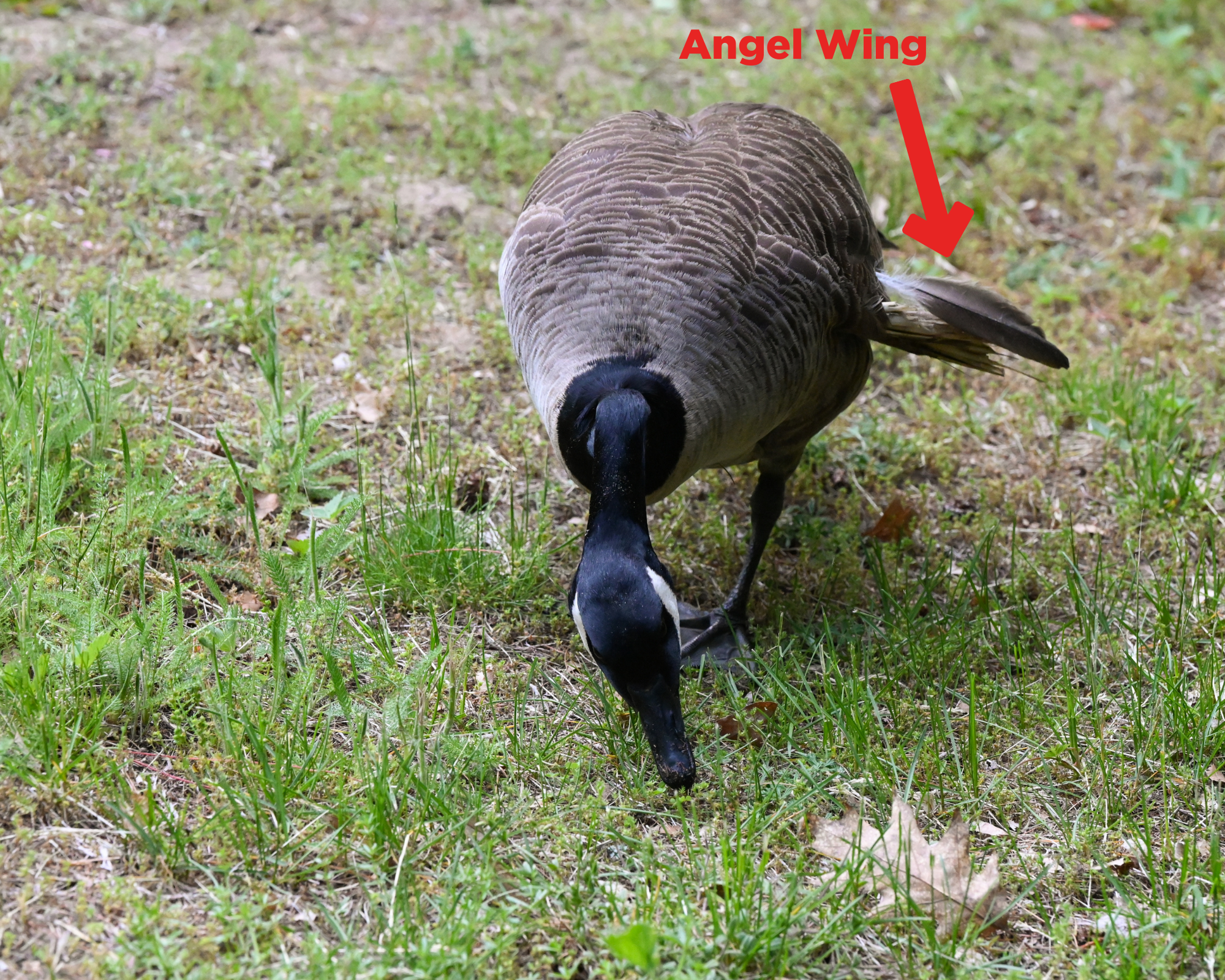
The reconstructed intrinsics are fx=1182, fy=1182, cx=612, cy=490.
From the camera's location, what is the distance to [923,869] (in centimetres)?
328

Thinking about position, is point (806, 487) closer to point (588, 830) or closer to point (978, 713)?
point (978, 713)

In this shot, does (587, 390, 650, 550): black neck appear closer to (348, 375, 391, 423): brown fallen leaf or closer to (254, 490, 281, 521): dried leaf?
(254, 490, 281, 521): dried leaf

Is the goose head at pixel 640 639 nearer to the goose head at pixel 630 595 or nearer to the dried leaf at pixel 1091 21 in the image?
the goose head at pixel 630 595

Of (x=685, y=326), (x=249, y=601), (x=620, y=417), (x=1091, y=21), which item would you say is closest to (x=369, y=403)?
(x=249, y=601)

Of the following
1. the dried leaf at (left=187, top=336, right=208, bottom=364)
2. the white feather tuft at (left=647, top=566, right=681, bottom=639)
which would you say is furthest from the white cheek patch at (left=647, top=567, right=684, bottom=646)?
the dried leaf at (left=187, top=336, right=208, bottom=364)

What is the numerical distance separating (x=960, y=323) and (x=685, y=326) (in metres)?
1.33

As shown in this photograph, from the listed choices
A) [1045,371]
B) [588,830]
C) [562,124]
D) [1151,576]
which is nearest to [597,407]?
[588,830]

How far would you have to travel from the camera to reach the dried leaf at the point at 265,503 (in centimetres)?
460

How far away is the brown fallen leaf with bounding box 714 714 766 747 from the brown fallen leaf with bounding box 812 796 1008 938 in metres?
0.48

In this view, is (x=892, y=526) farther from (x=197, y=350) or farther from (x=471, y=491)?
(x=197, y=350)

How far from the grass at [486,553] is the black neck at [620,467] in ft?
2.47

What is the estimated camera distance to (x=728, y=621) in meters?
4.55

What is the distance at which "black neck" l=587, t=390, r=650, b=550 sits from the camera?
133 inches

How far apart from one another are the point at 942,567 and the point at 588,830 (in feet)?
6.34
